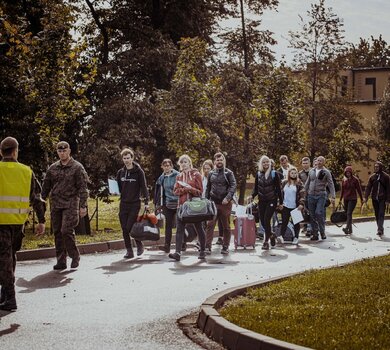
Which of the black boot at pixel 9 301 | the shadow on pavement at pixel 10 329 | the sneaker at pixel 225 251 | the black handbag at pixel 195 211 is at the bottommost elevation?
the sneaker at pixel 225 251

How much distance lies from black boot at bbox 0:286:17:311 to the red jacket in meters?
6.80

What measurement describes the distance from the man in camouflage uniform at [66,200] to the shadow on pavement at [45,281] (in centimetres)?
68

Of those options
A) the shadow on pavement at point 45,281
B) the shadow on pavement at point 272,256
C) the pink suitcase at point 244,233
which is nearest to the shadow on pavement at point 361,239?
the pink suitcase at point 244,233

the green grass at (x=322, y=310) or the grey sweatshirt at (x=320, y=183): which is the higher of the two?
the grey sweatshirt at (x=320, y=183)

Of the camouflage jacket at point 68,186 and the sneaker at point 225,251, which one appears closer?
the camouflage jacket at point 68,186

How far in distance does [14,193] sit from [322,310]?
11.7ft

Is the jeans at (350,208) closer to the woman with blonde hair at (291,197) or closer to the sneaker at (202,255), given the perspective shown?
the woman with blonde hair at (291,197)

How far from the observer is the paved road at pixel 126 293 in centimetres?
770

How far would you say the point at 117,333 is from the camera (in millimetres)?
7918

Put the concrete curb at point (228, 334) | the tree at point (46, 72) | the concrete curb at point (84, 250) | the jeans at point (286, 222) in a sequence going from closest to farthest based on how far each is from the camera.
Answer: the concrete curb at point (228, 334)
the concrete curb at point (84, 250)
the jeans at point (286, 222)
the tree at point (46, 72)

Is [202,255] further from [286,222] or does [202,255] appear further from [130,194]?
[286,222]

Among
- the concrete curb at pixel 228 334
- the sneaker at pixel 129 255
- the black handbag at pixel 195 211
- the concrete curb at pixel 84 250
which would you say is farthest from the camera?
the sneaker at pixel 129 255

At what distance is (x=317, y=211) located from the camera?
68.4 feet

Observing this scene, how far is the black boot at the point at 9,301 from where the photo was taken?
9195mm
